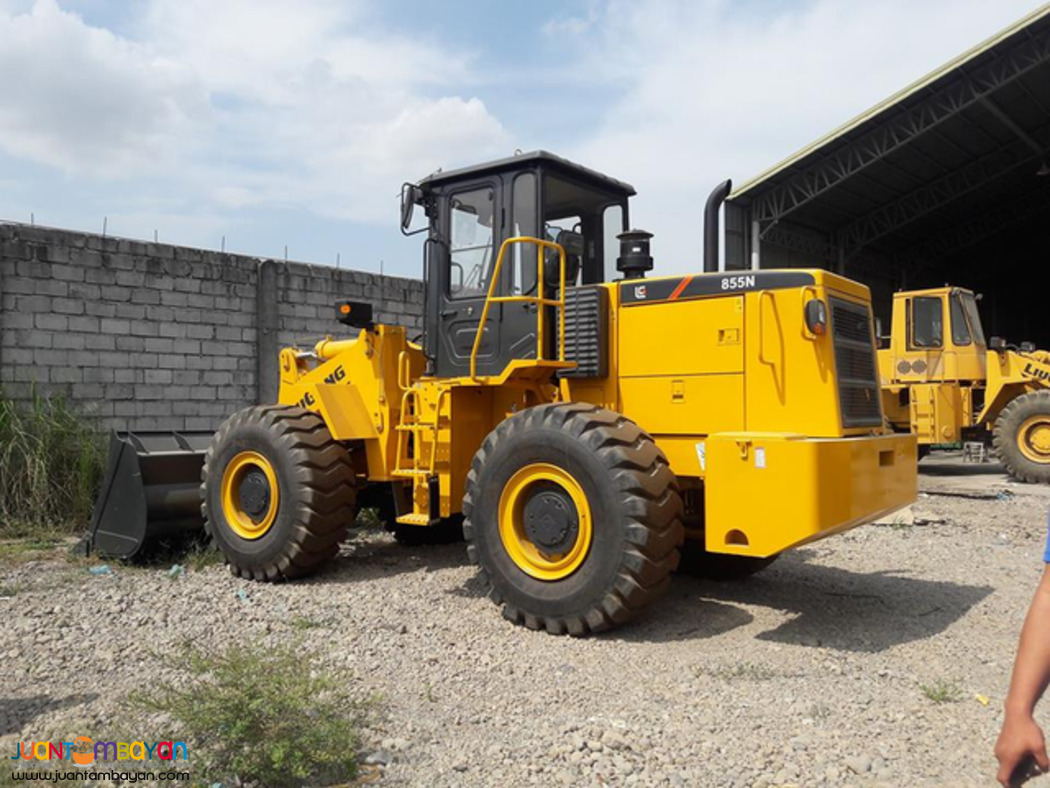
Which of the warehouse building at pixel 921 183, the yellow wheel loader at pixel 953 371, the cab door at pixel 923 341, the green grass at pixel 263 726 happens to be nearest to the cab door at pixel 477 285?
the green grass at pixel 263 726

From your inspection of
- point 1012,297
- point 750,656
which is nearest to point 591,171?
point 750,656

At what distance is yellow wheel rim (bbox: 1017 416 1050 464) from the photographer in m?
13.3

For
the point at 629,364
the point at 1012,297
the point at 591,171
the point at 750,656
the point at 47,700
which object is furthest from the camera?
the point at 1012,297

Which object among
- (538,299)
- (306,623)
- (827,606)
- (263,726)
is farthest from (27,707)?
(827,606)

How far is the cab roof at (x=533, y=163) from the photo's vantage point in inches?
241

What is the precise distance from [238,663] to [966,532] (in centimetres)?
756

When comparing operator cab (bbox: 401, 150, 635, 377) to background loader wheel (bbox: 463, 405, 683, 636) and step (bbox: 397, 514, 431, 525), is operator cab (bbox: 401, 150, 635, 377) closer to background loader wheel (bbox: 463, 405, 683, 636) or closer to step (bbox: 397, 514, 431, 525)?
background loader wheel (bbox: 463, 405, 683, 636)

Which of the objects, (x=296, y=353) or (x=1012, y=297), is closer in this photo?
(x=296, y=353)

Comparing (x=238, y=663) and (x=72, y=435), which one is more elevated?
(x=72, y=435)

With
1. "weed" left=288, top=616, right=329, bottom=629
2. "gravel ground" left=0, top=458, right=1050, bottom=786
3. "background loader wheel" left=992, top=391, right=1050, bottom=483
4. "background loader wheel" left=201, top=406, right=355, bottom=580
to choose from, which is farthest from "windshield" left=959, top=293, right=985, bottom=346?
"weed" left=288, top=616, right=329, bottom=629

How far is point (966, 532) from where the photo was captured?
895cm

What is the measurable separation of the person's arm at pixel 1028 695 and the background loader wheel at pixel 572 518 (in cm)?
299

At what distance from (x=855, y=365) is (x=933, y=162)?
17.2 m

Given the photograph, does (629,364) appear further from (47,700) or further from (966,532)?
(966,532)
